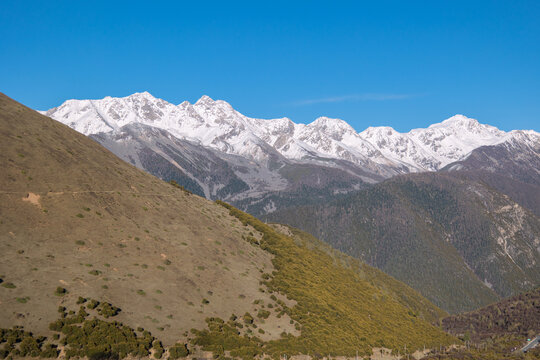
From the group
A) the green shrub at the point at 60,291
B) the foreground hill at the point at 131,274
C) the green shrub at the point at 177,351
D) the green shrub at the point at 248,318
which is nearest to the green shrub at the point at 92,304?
the foreground hill at the point at 131,274

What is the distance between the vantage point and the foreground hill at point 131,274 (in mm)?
68438

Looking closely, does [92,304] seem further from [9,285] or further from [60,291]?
[9,285]

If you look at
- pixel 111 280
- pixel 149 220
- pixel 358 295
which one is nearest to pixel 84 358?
pixel 111 280

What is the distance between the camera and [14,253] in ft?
250

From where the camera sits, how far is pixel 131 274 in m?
85.6

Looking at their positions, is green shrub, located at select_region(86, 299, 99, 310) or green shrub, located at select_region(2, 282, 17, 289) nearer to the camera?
green shrub, located at select_region(2, 282, 17, 289)

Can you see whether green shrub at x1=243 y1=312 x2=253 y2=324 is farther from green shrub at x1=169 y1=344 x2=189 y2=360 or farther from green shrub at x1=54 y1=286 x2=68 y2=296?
green shrub at x1=54 y1=286 x2=68 y2=296

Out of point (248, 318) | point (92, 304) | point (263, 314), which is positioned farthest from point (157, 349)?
point (263, 314)

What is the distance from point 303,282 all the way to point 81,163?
68477mm

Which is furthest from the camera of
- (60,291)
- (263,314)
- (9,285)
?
(263,314)

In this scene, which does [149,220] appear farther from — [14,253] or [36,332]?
[36,332]

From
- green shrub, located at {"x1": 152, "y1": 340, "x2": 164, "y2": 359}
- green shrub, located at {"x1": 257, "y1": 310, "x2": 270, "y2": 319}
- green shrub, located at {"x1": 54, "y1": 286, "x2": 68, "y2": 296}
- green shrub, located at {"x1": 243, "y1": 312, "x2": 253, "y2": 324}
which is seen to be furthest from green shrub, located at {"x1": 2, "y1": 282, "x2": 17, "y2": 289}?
green shrub, located at {"x1": 257, "y1": 310, "x2": 270, "y2": 319}

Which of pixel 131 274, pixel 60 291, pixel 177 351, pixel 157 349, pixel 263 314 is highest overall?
pixel 263 314

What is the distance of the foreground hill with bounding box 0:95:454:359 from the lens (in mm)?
68438
